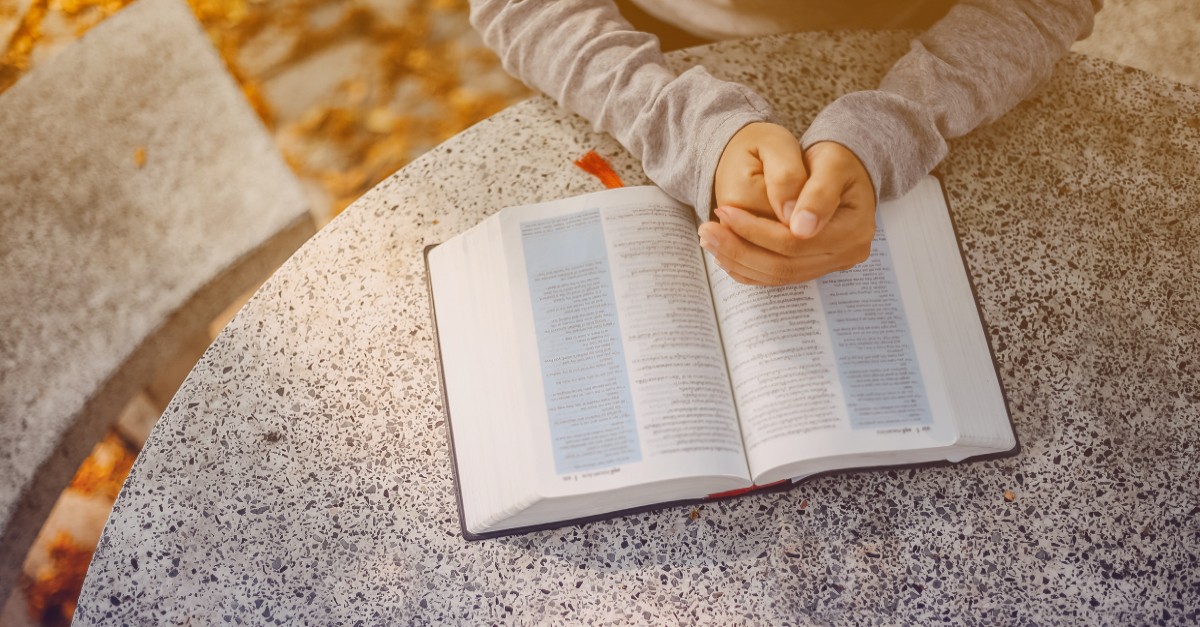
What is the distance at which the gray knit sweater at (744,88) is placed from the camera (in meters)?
0.70

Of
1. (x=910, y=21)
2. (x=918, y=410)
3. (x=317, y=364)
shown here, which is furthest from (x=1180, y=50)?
(x=317, y=364)

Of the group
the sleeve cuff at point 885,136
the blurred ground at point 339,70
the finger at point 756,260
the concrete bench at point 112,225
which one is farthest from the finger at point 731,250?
the blurred ground at point 339,70

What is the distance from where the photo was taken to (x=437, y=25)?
1.62 meters

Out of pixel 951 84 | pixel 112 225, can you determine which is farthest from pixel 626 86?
pixel 112 225

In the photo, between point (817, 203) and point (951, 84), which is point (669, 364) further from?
point (951, 84)

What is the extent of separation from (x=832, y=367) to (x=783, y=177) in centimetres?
17

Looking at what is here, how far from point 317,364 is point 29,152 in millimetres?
873

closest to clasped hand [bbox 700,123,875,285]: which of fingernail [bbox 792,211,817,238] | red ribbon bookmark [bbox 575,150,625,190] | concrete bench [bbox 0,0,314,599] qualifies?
fingernail [bbox 792,211,817,238]

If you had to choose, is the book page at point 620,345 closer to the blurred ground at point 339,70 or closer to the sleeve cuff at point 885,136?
the sleeve cuff at point 885,136

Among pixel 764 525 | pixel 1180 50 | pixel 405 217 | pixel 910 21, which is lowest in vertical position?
pixel 1180 50

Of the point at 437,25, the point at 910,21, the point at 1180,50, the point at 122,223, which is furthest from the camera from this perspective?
the point at 437,25

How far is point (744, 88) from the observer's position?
28.9 inches

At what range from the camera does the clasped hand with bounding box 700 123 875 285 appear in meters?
0.63

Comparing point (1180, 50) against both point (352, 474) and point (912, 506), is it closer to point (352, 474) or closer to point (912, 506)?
point (912, 506)
